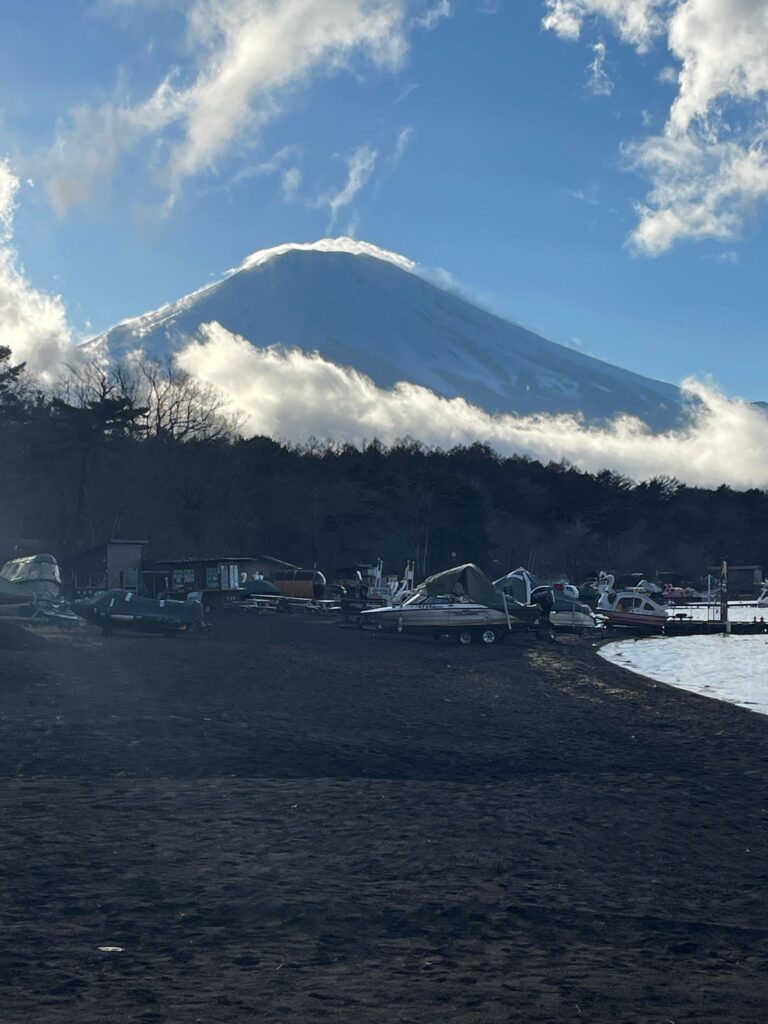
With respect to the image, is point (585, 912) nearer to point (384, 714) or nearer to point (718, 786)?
point (718, 786)

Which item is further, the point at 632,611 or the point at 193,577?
the point at 193,577

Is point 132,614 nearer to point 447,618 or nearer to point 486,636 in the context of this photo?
point 447,618

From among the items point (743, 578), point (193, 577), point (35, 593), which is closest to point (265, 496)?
point (193, 577)

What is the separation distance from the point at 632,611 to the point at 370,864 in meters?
41.7

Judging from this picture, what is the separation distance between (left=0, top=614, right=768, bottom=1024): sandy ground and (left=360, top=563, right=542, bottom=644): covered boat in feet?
56.9

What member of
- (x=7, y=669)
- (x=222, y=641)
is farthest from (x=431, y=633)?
(x=7, y=669)

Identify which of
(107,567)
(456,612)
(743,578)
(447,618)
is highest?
(743,578)

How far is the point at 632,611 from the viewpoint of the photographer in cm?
4825

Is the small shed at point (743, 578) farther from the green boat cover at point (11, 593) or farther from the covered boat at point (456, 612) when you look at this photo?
the green boat cover at point (11, 593)

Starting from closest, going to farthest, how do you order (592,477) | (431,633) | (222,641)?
1. (222,641)
2. (431,633)
3. (592,477)

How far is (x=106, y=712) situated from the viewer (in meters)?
14.7

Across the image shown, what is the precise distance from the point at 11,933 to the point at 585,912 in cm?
336

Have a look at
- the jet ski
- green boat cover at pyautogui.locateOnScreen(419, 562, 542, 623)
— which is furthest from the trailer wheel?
the jet ski

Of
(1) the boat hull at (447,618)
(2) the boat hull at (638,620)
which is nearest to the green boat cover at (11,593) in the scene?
(1) the boat hull at (447,618)
